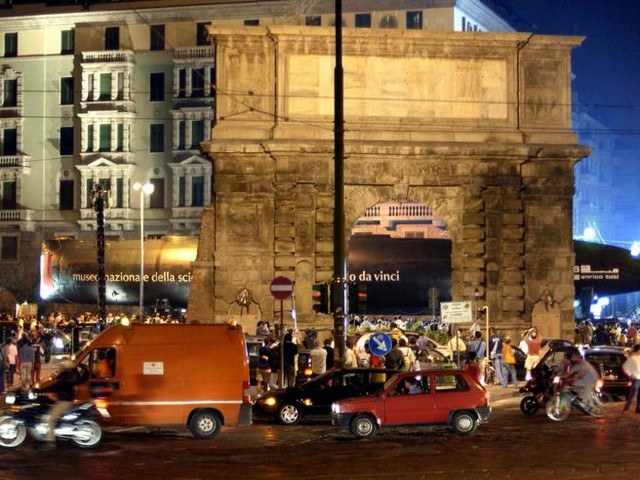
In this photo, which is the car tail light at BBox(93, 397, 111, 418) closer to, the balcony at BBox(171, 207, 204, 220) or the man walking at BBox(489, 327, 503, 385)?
the man walking at BBox(489, 327, 503, 385)

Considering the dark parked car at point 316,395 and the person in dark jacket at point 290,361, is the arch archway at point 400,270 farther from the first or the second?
the dark parked car at point 316,395

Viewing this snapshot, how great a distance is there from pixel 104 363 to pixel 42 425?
2407 millimetres

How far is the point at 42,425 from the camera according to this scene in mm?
22812

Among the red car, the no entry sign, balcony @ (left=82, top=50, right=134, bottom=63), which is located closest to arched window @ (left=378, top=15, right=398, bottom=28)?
balcony @ (left=82, top=50, right=134, bottom=63)

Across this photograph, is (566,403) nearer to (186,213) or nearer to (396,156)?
(396,156)

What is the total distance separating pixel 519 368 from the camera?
4131 cm

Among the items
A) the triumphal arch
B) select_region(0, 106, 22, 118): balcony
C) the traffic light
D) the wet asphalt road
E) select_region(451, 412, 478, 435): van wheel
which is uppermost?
select_region(0, 106, 22, 118): balcony

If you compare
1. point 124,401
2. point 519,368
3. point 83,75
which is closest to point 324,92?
point 519,368

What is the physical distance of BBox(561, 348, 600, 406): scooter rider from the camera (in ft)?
91.9

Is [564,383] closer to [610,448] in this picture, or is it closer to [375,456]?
[610,448]

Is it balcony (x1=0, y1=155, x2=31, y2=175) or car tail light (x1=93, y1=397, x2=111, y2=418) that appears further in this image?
balcony (x1=0, y1=155, x2=31, y2=175)

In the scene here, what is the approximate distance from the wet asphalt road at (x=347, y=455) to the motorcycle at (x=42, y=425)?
219 mm

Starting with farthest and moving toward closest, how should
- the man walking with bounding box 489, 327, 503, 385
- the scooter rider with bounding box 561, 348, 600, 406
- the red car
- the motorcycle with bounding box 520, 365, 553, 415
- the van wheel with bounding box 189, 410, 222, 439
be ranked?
the man walking with bounding box 489, 327, 503, 385 → the motorcycle with bounding box 520, 365, 553, 415 → the scooter rider with bounding box 561, 348, 600, 406 → the red car → the van wheel with bounding box 189, 410, 222, 439

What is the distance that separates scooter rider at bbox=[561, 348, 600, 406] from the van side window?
973 cm
